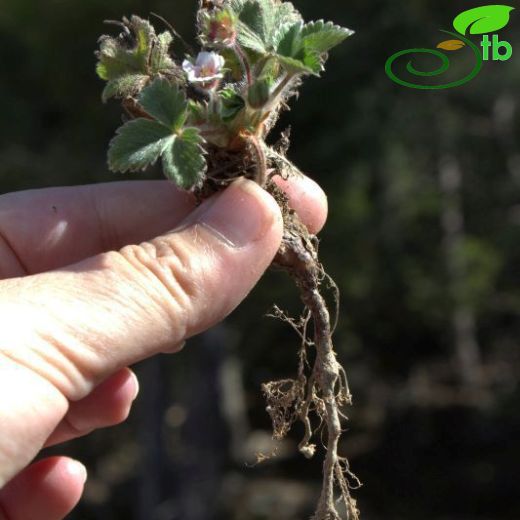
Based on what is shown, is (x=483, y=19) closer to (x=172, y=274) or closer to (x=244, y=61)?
(x=244, y=61)

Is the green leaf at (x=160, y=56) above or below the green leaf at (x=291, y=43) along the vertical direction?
below

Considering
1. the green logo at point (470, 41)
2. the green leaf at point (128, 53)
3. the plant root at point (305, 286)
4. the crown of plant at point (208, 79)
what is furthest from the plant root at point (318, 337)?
the green logo at point (470, 41)

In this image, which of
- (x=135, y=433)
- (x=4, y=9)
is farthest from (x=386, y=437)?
(x=4, y=9)

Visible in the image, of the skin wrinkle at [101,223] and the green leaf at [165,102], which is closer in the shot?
the green leaf at [165,102]

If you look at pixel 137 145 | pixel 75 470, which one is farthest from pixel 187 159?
pixel 75 470

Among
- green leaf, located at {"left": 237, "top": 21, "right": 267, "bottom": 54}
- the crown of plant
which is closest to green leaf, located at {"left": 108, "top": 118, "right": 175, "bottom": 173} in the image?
the crown of plant

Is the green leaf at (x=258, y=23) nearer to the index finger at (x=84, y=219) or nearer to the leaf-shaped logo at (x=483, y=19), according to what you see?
the index finger at (x=84, y=219)

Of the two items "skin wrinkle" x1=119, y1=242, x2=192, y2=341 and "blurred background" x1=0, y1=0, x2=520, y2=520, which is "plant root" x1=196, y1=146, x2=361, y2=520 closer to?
"skin wrinkle" x1=119, y1=242, x2=192, y2=341
